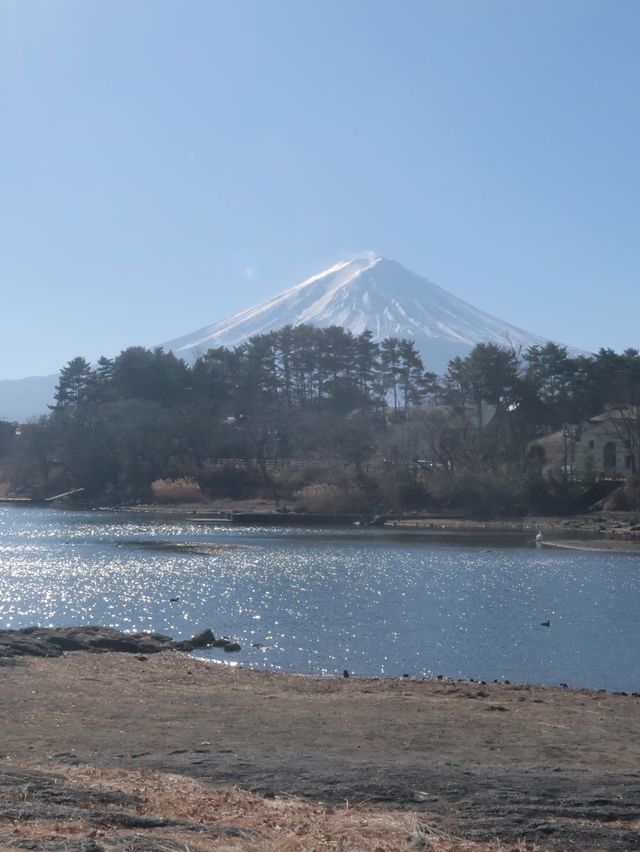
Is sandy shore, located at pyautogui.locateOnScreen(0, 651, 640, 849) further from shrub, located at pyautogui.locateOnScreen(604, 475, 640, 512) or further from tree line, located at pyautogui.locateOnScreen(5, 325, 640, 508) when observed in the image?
tree line, located at pyautogui.locateOnScreen(5, 325, 640, 508)

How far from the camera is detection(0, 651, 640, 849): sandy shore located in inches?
291

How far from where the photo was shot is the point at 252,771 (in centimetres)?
852

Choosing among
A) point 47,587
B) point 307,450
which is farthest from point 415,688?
point 307,450

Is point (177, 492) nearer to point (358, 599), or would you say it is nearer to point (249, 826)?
point (358, 599)

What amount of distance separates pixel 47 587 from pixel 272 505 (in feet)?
109

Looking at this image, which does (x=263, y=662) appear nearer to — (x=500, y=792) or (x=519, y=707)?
(x=519, y=707)

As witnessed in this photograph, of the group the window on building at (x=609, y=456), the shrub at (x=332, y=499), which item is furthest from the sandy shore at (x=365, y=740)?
the window on building at (x=609, y=456)

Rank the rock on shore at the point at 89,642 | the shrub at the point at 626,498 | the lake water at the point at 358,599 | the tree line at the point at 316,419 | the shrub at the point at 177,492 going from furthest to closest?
the shrub at the point at 177,492 < the tree line at the point at 316,419 < the shrub at the point at 626,498 < the lake water at the point at 358,599 < the rock on shore at the point at 89,642

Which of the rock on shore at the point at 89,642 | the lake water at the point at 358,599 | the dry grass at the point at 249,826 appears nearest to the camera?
the dry grass at the point at 249,826

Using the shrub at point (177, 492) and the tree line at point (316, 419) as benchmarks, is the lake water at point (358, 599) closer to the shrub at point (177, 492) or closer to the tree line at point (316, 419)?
the tree line at point (316, 419)

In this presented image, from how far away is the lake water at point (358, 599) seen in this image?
18938 millimetres

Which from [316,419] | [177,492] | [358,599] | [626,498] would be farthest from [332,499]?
[358,599]

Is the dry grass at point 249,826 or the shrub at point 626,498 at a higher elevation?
the shrub at point 626,498

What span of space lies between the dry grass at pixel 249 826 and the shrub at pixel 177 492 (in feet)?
191
